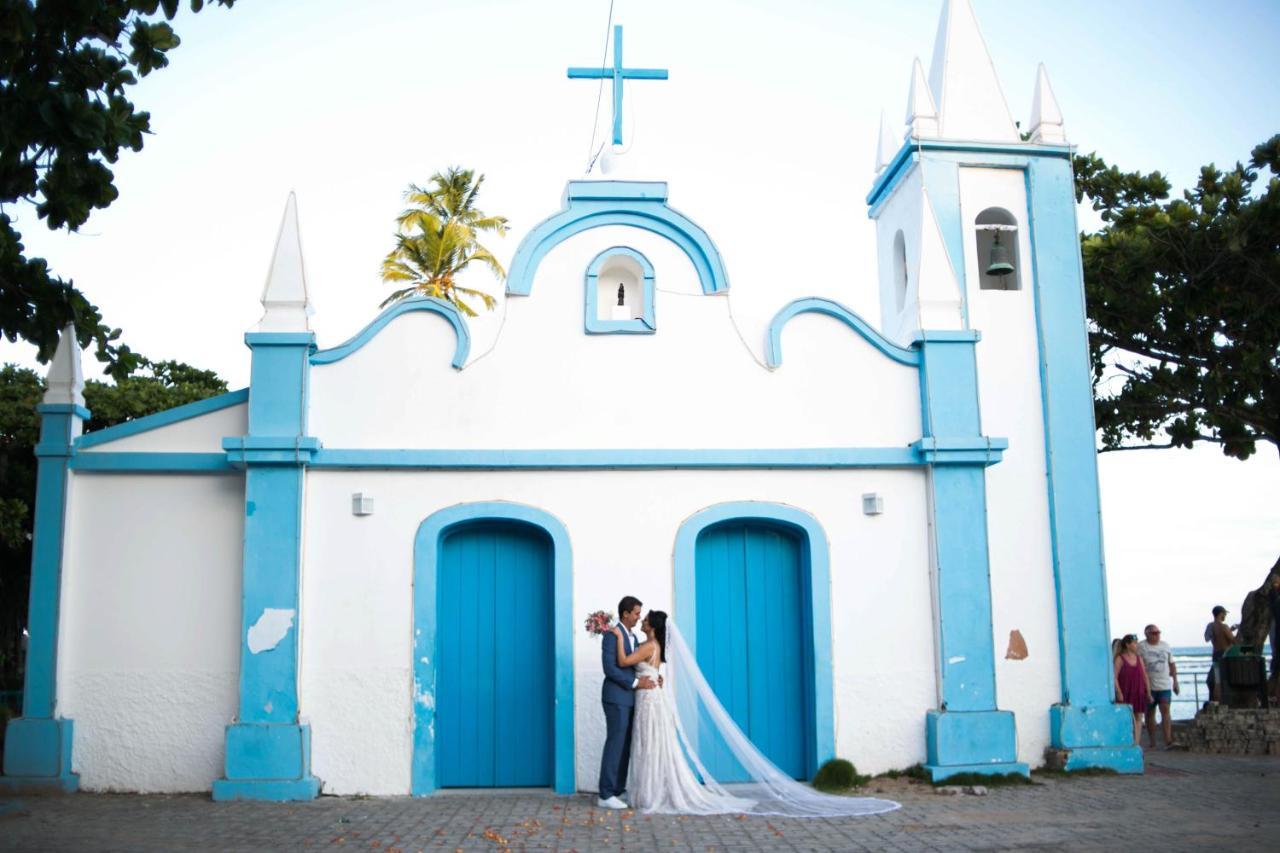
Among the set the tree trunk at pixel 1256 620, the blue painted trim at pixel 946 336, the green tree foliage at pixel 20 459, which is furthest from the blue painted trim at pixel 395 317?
the tree trunk at pixel 1256 620

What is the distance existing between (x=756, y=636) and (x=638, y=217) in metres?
4.47

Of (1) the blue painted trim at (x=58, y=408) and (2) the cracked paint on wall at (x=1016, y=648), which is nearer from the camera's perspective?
(1) the blue painted trim at (x=58, y=408)

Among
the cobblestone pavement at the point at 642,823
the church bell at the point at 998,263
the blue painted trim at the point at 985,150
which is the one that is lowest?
the cobblestone pavement at the point at 642,823

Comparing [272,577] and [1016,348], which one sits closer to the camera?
[272,577]

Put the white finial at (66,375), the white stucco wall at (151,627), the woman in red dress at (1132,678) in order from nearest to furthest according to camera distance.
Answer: the white stucco wall at (151,627) → the white finial at (66,375) → the woman in red dress at (1132,678)

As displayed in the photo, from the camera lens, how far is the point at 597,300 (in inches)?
468

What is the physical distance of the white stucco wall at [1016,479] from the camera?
11930mm

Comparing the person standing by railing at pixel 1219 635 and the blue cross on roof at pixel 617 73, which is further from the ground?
the blue cross on roof at pixel 617 73

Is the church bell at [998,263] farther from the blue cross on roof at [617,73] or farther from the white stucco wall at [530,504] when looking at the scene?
the blue cross on roof at [617,73]

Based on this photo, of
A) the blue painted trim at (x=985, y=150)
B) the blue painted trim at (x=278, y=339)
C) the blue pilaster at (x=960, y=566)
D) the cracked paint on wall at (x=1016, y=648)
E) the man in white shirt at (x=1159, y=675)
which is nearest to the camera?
the blue pilaster at (x=960, y=566)

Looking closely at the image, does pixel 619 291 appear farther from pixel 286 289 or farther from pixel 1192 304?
pixel 1192 304

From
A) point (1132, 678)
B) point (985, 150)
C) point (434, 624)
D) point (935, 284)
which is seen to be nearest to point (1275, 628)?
point (1132, 678)

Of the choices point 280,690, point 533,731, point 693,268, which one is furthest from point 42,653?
point 693,268

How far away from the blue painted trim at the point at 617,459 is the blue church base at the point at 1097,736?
3.10m
